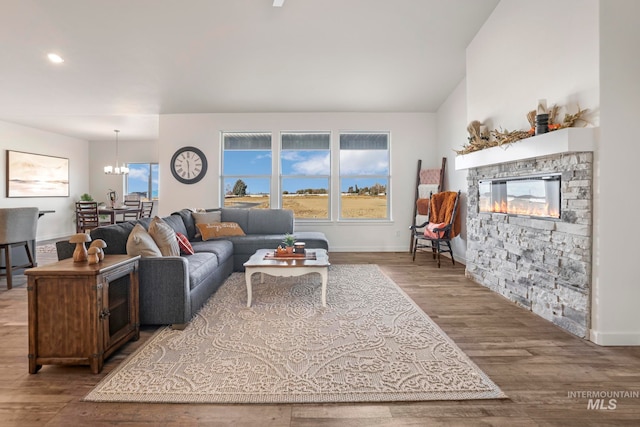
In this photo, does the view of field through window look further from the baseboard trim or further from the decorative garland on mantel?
the baseboard trim

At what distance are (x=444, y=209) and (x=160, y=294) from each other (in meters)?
4.55

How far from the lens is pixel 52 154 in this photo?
27.8 feet

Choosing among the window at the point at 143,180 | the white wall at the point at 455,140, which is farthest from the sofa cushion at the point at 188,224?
the window at the point at 143,180

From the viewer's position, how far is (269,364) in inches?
89.0

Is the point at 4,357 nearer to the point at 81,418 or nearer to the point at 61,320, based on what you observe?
the point at 61,320

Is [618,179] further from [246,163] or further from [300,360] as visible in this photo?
[246,163]

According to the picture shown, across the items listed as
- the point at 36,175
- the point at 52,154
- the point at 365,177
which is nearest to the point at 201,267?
the point at 365,177

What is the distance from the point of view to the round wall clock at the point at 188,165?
6754 mm

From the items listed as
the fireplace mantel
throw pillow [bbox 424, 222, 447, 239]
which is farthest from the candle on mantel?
throw pillow [bbox 424, 222, 447, 239]

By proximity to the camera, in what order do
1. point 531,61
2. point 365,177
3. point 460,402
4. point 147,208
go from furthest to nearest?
point 147,208, point 365,177, point 531,61, point 460,402

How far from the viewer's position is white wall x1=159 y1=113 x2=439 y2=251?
6.77 m

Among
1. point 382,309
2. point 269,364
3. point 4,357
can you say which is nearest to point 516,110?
point 382,309

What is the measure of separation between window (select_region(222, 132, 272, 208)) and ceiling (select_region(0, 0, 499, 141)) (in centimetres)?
64

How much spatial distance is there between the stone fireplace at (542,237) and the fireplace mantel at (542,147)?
0.16 feet
